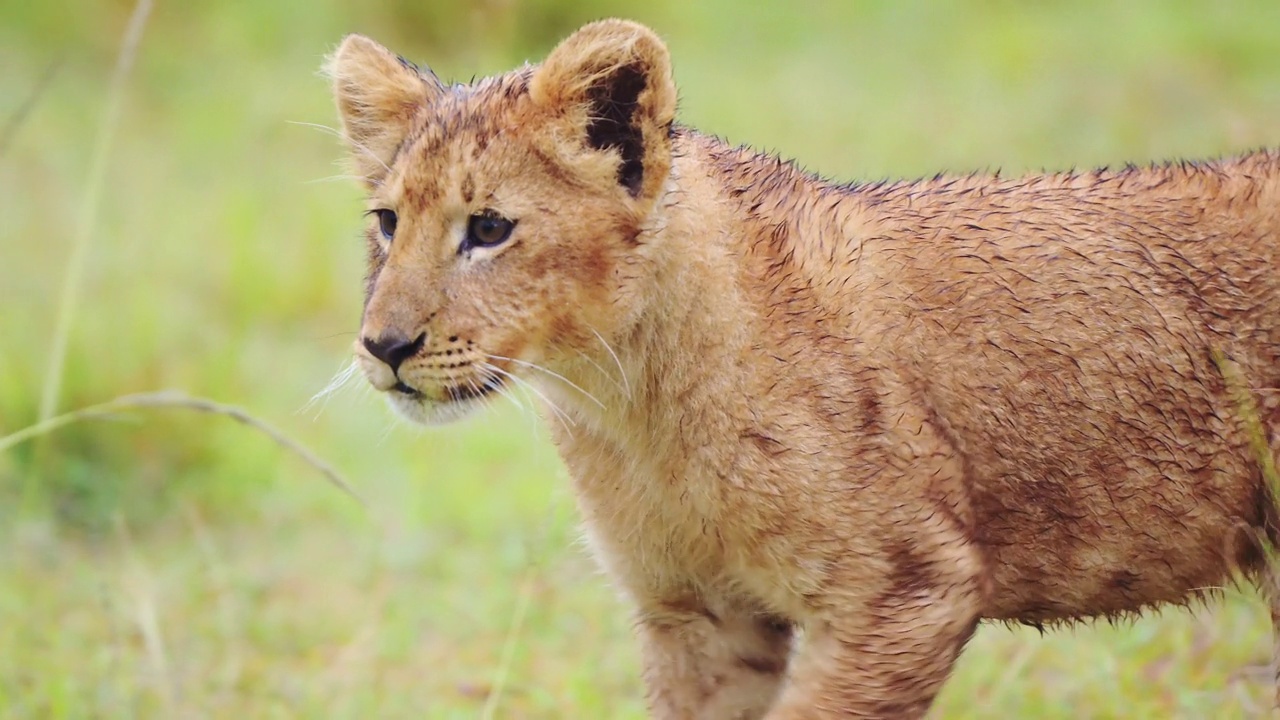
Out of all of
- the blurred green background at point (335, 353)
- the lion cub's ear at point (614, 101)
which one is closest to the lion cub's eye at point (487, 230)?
the lion cub's ear at point (614, 101)

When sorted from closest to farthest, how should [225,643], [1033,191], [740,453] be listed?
[740,453], [1033,191], [225,643]

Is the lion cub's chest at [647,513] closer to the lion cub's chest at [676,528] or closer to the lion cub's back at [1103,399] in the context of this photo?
the lion cub's chest at [676,528]

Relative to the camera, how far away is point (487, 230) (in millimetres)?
3879

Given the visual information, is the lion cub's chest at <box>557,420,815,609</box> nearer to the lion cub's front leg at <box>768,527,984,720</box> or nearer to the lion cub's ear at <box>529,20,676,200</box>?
the lion cub's front leg at <box>768,527,984,720</box>

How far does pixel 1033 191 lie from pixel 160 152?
8613 millimetres

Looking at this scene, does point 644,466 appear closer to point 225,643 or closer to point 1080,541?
point 1080,541

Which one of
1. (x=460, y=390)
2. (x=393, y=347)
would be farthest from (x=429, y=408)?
(x=393, y=347)

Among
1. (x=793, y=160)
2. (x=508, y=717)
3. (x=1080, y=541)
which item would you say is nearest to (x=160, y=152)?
(x=508, y=717)

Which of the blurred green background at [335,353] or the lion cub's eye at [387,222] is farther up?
the blurred green background at [335,353]

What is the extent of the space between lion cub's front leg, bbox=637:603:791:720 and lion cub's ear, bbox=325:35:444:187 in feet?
4.52

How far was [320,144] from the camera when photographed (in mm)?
11648

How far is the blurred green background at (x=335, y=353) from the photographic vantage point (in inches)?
215

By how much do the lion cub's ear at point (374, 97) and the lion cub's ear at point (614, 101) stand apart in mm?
455

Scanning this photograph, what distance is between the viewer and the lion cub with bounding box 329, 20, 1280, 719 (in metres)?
3.85
